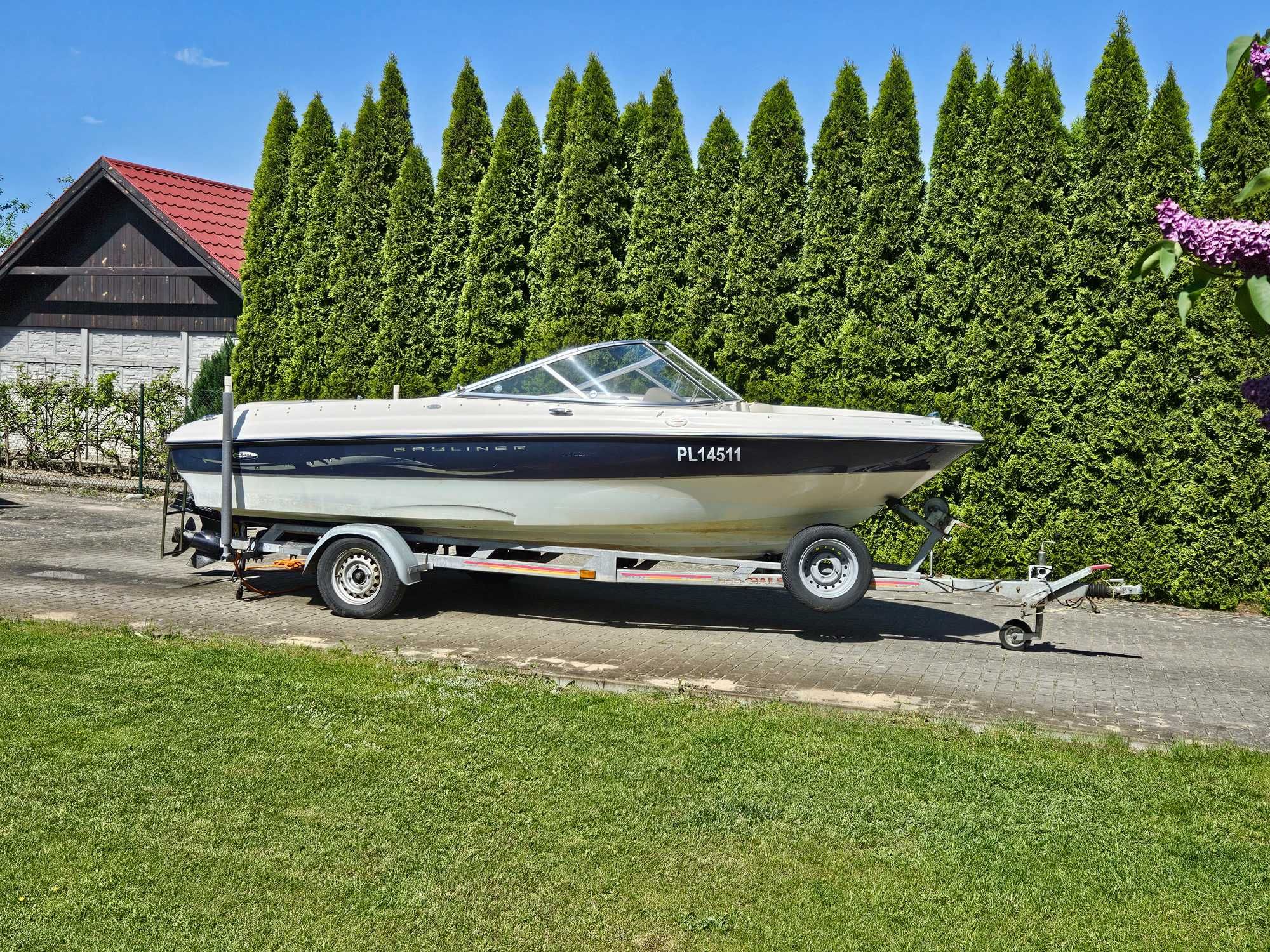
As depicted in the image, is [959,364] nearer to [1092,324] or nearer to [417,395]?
[1092,324]

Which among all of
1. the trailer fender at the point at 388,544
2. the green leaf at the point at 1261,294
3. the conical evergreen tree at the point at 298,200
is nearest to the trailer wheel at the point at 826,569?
the trailer fender at the point at 388,544

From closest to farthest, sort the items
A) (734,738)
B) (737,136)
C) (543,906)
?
(543,906) < (734,738) < (737,136)

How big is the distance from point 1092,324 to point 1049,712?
515 centimetres

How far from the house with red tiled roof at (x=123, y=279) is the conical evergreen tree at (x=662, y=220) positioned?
26.3 ft

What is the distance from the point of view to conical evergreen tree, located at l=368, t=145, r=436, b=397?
13.2 m

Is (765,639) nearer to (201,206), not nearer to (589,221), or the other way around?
(589,221)

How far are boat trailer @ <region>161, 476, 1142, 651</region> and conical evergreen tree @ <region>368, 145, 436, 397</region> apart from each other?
390 cm

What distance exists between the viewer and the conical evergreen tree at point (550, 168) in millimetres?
12531

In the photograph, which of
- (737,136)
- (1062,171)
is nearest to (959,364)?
(1062,171)

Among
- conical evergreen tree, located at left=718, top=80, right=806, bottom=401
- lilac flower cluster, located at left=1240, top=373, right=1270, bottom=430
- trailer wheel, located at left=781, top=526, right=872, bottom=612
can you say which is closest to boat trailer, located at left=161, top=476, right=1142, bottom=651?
trailer wheel, located at left=781, top=526, right=872, bottom=612

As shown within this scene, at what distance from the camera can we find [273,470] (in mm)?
→ 9156

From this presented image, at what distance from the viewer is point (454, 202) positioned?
13.1 metres

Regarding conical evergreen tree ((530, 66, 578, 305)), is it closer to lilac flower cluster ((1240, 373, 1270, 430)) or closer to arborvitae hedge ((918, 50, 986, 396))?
arborvitae hedge ((918, 50, 986, 396))

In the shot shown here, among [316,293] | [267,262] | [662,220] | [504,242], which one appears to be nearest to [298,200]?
[267,262]
